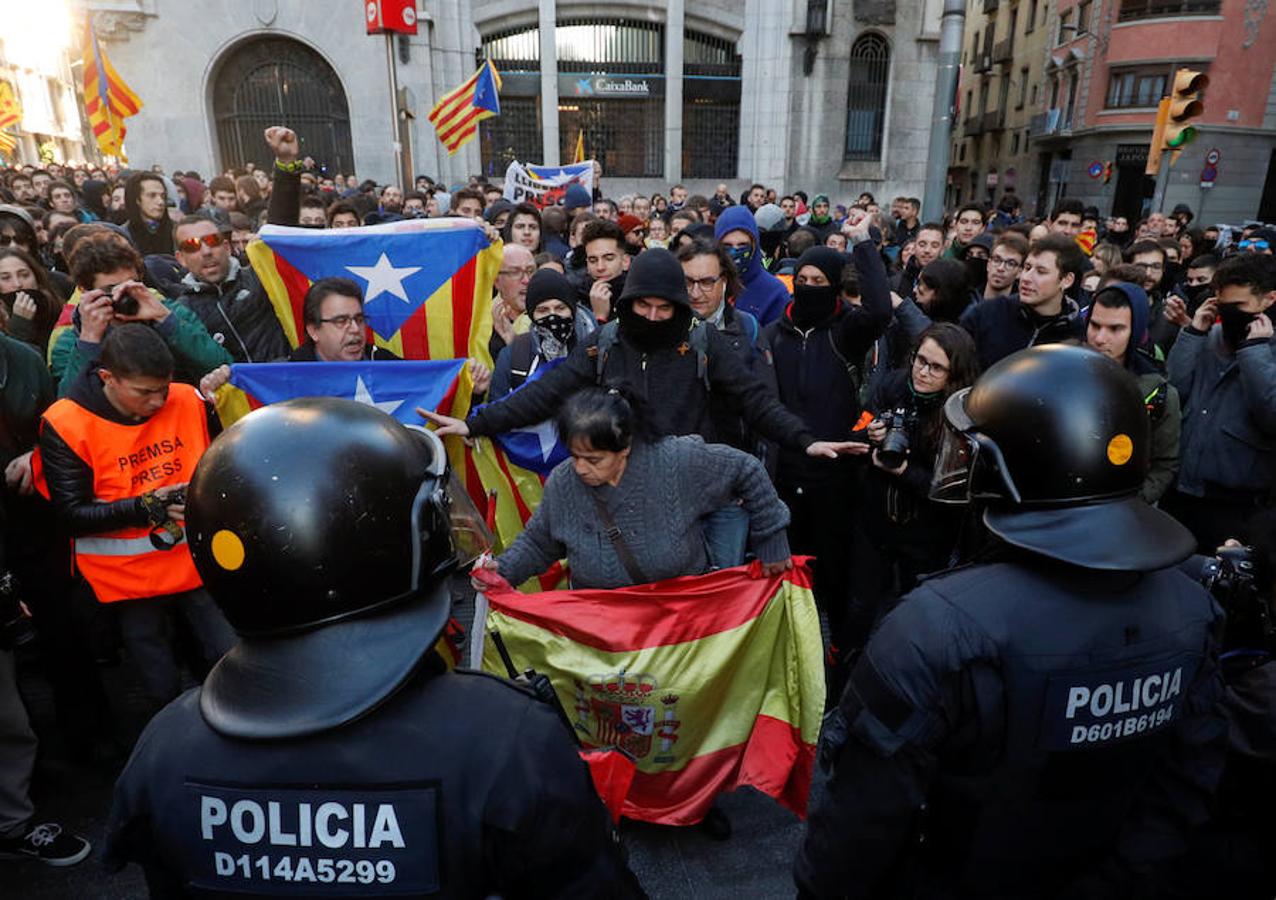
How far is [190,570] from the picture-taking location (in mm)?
3199

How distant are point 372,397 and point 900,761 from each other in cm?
306

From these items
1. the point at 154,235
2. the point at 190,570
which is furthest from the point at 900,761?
the point at 154,235

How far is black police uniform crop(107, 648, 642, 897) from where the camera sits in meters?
1.14

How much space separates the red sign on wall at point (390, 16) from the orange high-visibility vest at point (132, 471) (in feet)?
24.4

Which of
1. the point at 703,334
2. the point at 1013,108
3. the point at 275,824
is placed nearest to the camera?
the point at 275,824

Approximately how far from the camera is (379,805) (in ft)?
3.71

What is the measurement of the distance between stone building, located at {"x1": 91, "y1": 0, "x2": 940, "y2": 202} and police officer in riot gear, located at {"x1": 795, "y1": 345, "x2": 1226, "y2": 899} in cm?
1815

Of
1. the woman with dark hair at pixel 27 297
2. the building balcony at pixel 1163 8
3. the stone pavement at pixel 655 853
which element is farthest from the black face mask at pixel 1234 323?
the building balcony at pixel 1163 8

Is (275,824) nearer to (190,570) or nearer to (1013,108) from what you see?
(190,570)

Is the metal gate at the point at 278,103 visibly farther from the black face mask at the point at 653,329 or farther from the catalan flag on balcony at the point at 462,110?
the black face mask at the point at 653,329

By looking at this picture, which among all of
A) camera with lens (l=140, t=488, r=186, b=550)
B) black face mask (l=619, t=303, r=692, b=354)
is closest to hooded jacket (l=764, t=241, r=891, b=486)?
black face mask (l=619, t=303, r=692, b=354)

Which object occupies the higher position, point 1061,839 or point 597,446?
point 597,446

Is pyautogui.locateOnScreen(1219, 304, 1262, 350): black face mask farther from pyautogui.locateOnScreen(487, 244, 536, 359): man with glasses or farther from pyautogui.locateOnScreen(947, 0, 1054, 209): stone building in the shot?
pyautogui.locateOnScreen(947, 0, 1054, 209): stone building

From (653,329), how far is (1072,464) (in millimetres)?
2174
